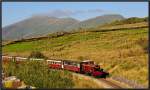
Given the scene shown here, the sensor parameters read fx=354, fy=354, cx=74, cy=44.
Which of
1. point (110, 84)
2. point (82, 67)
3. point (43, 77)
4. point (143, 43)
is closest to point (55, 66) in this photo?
point (82, 67)

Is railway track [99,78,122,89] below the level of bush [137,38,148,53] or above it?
below

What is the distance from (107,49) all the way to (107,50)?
1.96m

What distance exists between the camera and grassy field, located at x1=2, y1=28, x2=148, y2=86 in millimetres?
65375

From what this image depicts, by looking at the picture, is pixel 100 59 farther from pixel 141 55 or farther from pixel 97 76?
pixel 97 76

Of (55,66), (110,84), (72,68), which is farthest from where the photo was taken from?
(55,66)

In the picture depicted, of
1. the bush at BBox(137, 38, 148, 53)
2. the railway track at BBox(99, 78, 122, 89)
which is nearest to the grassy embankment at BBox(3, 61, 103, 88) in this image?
the railway track at BBox(99, 78, 122, 89)

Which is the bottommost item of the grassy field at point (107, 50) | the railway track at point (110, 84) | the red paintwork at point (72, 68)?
the railway track at point (110, 84)

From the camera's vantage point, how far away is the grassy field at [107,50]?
65.4 metres

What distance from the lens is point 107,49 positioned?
9488 centimetres

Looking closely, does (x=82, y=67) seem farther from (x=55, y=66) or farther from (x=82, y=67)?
(x=55, y=66)

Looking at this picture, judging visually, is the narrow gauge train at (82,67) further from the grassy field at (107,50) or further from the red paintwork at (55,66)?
the grassy field at (107,50)

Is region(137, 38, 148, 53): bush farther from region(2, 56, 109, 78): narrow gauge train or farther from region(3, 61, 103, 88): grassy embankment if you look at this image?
region(3, 61, 103, 88): grassy embankment

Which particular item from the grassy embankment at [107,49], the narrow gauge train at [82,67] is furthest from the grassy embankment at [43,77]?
the grassy embankment at [107,49]

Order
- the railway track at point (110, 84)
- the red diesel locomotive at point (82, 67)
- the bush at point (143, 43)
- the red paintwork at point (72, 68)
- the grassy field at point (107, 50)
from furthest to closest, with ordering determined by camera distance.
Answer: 1. the bush at point (143, 43)
2. the red paintwork at point (72, 68)
3. the grassy field at point (107, 50)
4. the red diesel locomotive at point (82, 67)
5. the railway track at point (110, 84)
